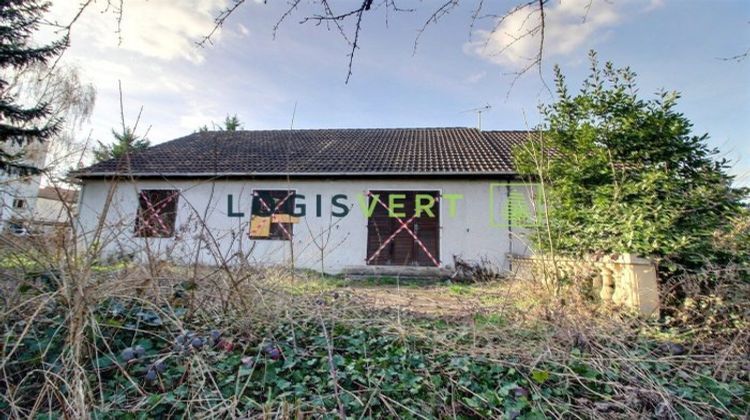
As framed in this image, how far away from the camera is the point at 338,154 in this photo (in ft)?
33.7

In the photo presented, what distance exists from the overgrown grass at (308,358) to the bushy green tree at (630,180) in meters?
0.86

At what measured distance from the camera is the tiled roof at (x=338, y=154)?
889 cm

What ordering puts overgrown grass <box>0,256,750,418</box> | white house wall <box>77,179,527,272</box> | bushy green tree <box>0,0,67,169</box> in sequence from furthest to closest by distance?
white house wall <box>77,179,527,272</box> → bushy green tree <box>0,0,67,169</box> → overgrown grass <box>0,256,750,418</box>

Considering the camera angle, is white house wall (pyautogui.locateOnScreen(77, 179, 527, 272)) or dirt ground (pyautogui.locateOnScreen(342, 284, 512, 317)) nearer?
dirt ground (pyautogui.locateOnScreen(342, 284, 512, 317))

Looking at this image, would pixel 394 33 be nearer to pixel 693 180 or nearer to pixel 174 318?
pixel 174 318

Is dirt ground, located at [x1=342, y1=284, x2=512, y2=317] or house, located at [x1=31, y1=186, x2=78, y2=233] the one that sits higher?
house, located at [x1=31, y1=186, x2=78, y2=233]

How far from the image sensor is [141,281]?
2500 mm

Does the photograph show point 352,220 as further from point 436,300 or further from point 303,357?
point 303,357

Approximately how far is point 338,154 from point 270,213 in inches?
108

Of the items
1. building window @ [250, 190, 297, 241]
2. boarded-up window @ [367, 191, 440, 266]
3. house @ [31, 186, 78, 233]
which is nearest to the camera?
house @ [31, 186, 78, 233]

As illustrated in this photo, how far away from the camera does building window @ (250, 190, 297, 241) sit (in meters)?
8.99

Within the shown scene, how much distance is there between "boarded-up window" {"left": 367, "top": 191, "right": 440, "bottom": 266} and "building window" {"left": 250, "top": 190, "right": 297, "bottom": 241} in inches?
88.1

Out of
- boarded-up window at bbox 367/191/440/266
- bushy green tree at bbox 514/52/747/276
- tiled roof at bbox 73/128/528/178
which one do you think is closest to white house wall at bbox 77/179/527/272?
boarded-up window at bbox 367/191/440/266

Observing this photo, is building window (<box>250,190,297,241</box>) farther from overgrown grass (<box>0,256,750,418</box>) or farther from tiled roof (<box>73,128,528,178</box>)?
overgrown grass (<box>0,256,750,418</box>)
